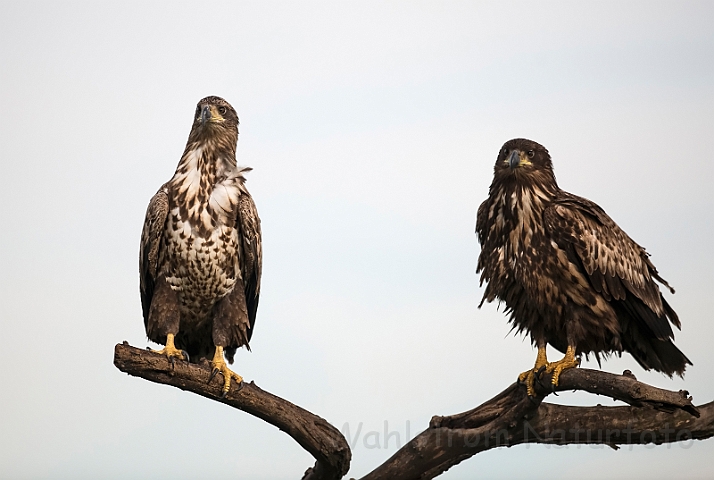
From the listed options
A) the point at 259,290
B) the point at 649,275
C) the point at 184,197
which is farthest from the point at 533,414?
the point at 184,197

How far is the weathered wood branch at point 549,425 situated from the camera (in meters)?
6.01

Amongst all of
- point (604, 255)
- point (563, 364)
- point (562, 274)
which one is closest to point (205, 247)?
point (562, 274)

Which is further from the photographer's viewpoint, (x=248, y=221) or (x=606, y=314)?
(x=248, y=221)

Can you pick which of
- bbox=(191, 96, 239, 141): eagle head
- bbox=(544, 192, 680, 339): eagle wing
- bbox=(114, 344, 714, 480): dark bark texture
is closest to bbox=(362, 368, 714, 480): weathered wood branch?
bbox=(114, 344, 714, 480): dark bark texture

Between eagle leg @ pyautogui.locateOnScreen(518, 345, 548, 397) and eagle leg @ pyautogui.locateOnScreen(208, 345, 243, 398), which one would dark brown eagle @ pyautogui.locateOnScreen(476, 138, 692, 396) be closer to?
eagle leg @ pyautogui.locateOnScreen(518, 345, 548, 397)

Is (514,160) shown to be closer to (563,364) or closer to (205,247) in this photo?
(563,364)

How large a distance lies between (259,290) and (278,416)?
1125 mm

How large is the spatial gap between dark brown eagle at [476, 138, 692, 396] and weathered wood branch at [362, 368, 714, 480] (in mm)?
212

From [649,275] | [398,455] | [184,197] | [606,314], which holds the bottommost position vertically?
[398,455]

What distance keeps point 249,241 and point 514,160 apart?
2004 millimetres

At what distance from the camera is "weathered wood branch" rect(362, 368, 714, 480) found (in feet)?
19.7

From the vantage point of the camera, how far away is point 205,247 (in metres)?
6.66

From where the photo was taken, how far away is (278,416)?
6438mm

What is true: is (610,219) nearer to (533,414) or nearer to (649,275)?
(649,275)
